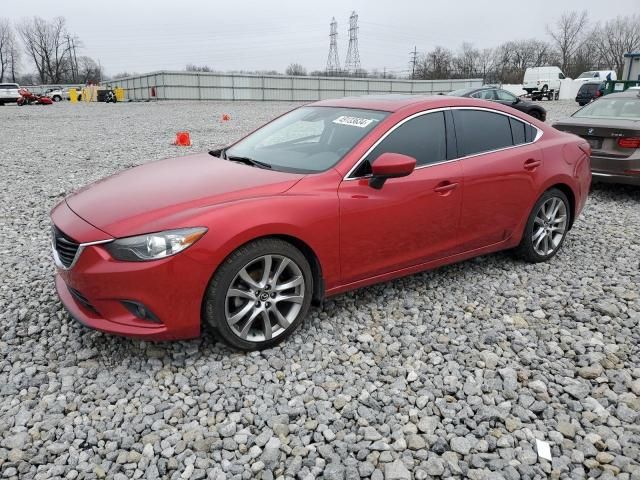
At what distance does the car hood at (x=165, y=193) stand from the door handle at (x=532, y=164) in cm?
219

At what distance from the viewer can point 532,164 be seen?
4.54 m

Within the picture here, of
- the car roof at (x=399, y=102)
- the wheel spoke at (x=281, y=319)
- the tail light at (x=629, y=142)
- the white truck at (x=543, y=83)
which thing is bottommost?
the wheel spoke at (x=281, y=319)

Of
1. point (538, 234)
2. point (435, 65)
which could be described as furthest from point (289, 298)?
point (435, 65)

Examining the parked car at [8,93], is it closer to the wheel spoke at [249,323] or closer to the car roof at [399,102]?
the car roof at [399,102]

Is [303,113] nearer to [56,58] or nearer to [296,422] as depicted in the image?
[296,422]

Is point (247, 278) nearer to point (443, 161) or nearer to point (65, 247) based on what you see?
point (65, 247)

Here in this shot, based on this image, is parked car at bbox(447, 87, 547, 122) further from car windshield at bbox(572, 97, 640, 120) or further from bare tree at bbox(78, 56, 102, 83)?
bare tree at bbox(78, 56, 102, 83)

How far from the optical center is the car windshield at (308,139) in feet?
12.3

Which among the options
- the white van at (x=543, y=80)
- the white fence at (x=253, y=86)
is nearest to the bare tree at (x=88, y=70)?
the white fence at (x=253, y=86)

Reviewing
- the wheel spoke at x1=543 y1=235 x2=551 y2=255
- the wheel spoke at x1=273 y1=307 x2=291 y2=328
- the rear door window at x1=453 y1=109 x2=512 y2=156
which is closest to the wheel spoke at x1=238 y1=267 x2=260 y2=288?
the wheel spoke at x1=273 y1=307 x2=291 y2=328

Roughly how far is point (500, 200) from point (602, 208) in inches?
139

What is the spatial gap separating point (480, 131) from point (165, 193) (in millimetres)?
2606

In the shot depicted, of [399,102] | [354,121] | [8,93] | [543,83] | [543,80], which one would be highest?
[543,80]

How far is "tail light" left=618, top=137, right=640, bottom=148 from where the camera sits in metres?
6.96
